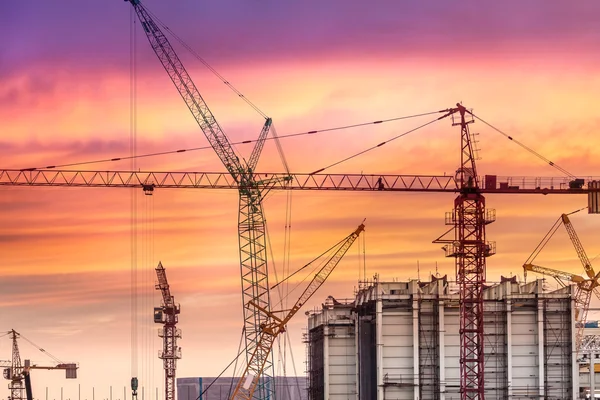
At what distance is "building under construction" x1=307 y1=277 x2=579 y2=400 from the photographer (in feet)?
519

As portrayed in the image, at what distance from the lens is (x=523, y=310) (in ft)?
529

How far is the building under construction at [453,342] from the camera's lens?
519ft

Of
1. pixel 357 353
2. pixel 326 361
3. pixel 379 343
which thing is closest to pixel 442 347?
pixel 379 343

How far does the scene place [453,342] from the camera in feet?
525

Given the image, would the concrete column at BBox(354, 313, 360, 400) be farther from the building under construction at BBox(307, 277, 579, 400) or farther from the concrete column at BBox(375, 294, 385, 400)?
the concrete column at BBox(375, 294, 385, 400)

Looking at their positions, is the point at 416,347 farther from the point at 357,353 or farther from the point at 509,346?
the point at 357,353

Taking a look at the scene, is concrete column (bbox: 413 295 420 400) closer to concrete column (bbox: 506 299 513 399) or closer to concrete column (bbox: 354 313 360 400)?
concrete column (bbox: 354 313 360 400)

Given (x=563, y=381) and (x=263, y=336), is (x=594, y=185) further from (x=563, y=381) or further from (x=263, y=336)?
(x=263, y=336)

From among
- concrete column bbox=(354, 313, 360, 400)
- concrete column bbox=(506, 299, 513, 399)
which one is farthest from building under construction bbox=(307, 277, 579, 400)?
concrete column bbox=(354, 313, 360, 400)

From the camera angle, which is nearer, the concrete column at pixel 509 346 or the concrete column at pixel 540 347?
the concrete column at pixel 540 347

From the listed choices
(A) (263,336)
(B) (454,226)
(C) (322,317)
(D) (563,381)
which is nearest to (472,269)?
(B) (454,226)

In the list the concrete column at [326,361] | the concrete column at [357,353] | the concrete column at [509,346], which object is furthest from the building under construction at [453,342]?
the concrete column at [326,361]

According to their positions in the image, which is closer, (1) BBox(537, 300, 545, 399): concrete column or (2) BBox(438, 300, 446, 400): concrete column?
(2) BBox(438, 300, 446, 400): concrete column

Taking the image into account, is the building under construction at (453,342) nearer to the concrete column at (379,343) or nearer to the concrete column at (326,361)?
the concrete column at (379,343)
